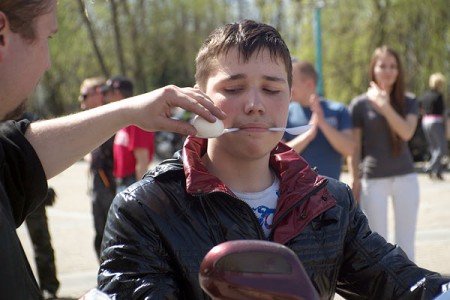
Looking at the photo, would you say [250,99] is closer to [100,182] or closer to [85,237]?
[100,182]

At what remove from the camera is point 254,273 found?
138 cm

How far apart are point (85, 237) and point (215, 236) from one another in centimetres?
846

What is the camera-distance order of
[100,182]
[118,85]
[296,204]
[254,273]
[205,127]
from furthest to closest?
[118,85]
[100,182]
[296,204]
[205,127]
[254,273]

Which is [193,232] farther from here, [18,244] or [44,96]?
[44,96]

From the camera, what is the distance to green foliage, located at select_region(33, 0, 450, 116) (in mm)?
21078

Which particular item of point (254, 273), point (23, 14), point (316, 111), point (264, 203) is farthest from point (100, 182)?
point (254, 273)

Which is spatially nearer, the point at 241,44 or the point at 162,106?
the point at 162,106

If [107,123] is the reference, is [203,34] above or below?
below

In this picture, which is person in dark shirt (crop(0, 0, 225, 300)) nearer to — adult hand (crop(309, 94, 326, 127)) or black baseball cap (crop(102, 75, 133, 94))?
adult hand (crop(309, 94, 326, 127))

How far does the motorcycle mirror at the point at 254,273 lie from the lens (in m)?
1.37

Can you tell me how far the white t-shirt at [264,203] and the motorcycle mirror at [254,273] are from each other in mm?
1019

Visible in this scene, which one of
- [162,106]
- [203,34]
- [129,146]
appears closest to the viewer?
[162,106]

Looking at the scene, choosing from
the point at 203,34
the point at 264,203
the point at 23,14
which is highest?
the point at 23,14

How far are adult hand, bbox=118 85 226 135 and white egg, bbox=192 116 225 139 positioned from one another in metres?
0.05
